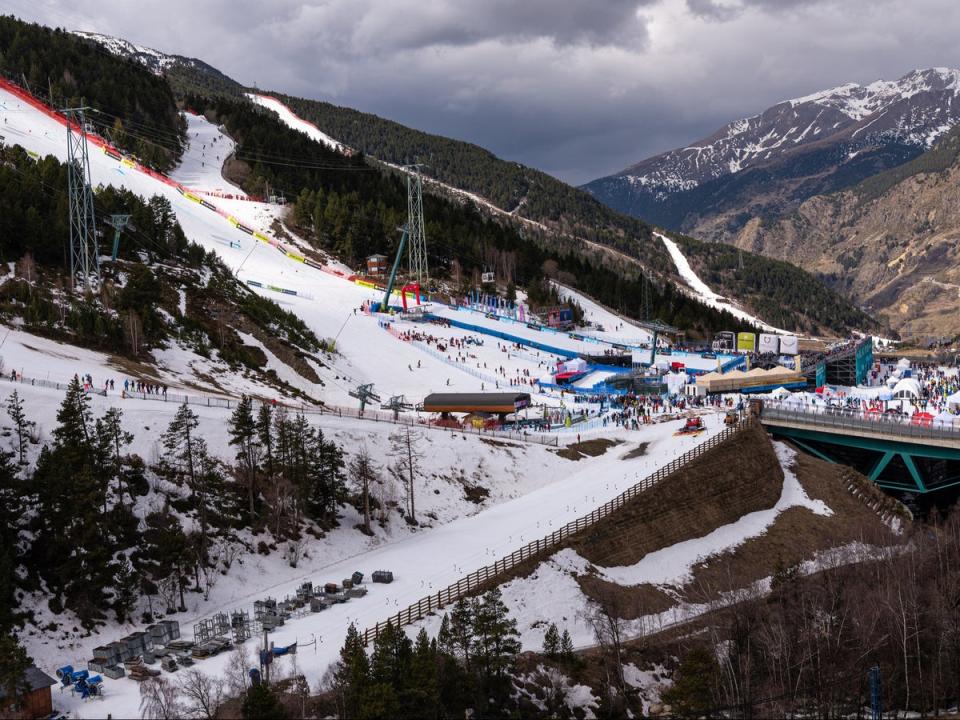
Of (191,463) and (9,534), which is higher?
(191,463)

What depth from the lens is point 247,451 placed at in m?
44.0

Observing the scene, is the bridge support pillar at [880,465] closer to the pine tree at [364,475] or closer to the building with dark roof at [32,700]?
the pine tree at [364,475]

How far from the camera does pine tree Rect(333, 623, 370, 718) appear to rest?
85.7ft

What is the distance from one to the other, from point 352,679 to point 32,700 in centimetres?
934

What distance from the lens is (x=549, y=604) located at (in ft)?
125

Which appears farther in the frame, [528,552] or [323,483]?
[323,483]

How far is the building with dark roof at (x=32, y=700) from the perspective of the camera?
1021 inches

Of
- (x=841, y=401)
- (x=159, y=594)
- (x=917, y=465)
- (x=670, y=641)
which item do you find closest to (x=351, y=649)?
(x=159, y=594)

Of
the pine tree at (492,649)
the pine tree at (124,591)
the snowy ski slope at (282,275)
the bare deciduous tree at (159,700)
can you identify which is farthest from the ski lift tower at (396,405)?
the bare deciduous tree at (159,700)

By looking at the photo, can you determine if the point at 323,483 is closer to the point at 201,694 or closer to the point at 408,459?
the point at 408,459

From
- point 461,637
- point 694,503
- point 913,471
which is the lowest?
point 461,637

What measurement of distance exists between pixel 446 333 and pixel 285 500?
172 feet

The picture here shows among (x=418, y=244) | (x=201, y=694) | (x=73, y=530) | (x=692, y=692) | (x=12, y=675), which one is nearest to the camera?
(x=12, y=675)

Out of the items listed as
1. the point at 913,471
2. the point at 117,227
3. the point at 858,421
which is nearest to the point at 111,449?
the point at 858,421
